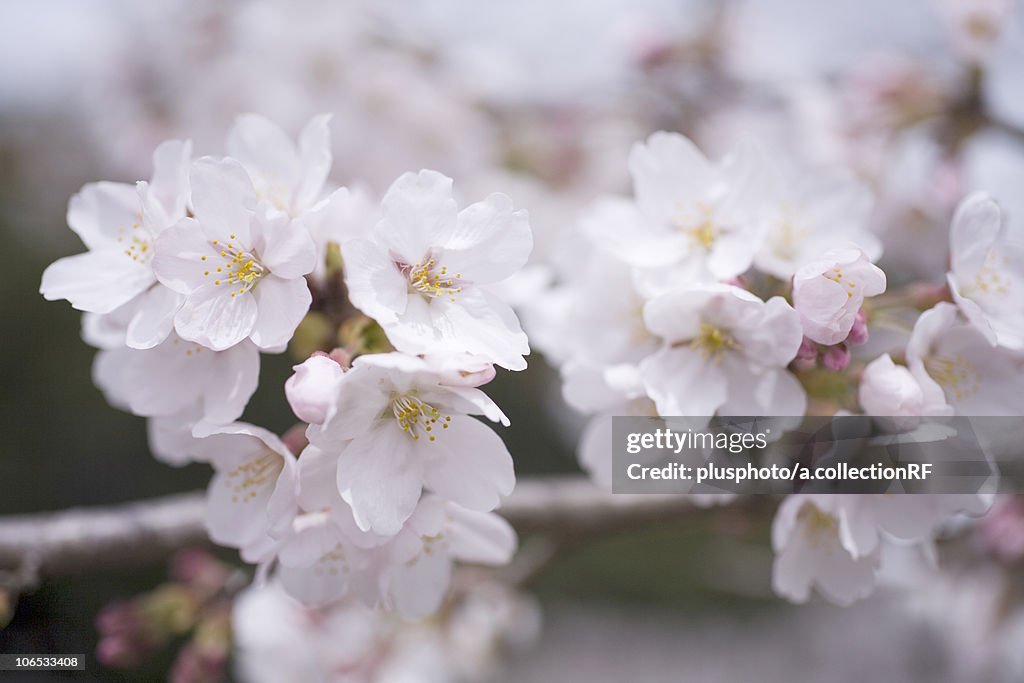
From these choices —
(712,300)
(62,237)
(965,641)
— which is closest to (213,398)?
(712,300)

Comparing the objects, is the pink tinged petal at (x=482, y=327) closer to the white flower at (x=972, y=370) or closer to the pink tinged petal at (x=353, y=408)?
Answer: the pink tinged petal at (x=353, y=408)

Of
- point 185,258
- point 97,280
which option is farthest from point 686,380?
point 97,280

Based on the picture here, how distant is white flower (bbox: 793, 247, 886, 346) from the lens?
0.74 meters

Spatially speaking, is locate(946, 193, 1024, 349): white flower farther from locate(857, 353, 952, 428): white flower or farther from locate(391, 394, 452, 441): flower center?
locate(391, 394, 452, 441): flower center

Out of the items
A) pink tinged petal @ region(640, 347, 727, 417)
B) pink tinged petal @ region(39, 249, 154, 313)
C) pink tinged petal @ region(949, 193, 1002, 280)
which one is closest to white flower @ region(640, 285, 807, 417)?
pink tinged petal @ region(640, 347, 727, 417)

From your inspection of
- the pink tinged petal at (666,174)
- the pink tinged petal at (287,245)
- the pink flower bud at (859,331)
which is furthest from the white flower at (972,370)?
the pink tinged petal at (287,245)

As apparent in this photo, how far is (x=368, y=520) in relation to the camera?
0.71m

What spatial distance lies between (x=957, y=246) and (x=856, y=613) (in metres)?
3.29

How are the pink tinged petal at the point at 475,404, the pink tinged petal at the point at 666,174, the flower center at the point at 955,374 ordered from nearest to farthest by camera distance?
the pink tinged petal at the point at 475,404 < the flower center at the point at 955,374 < the pink tinged petal at the point at 666,174

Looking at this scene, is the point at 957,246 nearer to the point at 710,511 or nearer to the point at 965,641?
the point at 710,511

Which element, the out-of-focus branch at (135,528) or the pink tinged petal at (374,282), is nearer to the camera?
the pink tinged petal at (374,282)

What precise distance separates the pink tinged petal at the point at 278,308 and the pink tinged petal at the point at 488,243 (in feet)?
0.51

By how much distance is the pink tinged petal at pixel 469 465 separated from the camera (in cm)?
75

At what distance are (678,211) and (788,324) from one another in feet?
0.87
